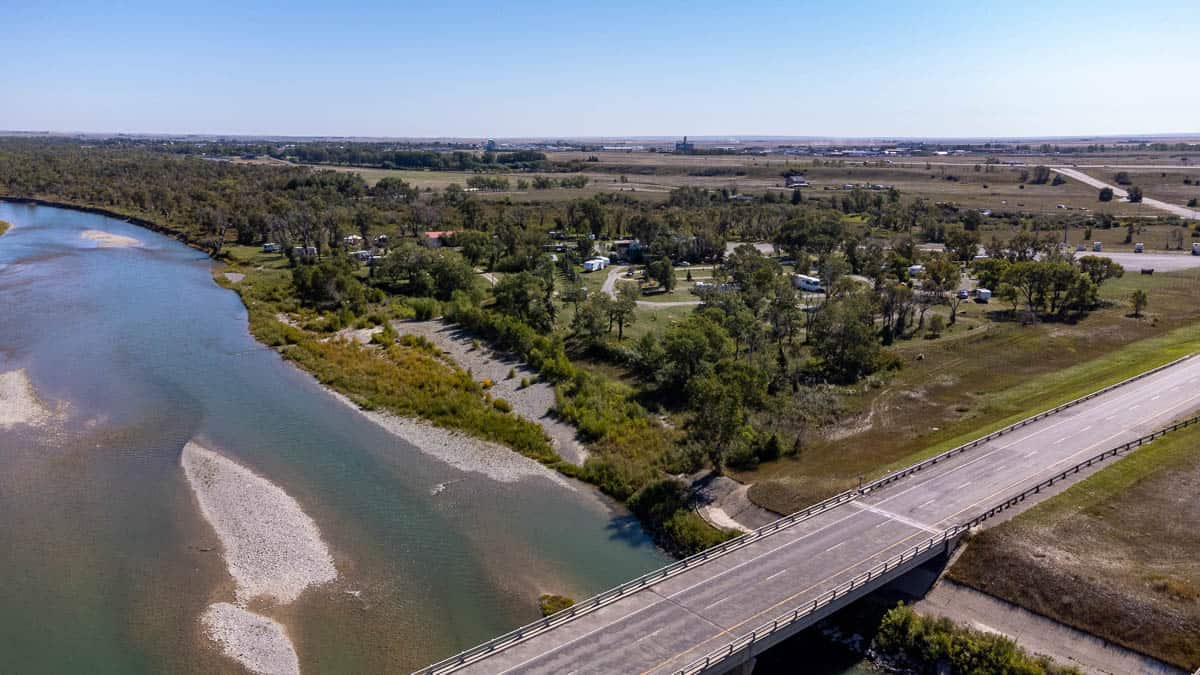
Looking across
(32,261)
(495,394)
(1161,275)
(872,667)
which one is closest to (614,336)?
(495,394)

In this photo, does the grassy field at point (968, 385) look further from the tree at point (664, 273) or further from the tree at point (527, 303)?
the tree at point (527, 303)

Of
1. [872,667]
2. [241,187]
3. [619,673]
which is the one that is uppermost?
[241,187]

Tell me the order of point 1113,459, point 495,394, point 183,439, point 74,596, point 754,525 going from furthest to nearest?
point 495,394, point 183,439, point 1113,459, point 754,525, point 74,596

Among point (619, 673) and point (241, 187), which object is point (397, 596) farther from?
point (241, 187)

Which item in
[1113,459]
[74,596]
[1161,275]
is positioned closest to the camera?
[74,596]

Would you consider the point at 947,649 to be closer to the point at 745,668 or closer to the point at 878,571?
the point at 878,571

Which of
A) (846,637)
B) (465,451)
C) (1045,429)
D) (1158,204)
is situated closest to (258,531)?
(465,451)

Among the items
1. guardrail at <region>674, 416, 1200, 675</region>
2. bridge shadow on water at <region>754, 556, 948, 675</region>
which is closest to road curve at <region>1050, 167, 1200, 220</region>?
guardrail at <region>674, 416, 1200, 675</region>

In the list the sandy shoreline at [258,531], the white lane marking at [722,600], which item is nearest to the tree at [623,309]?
the sandy shoreline at [258,531]
